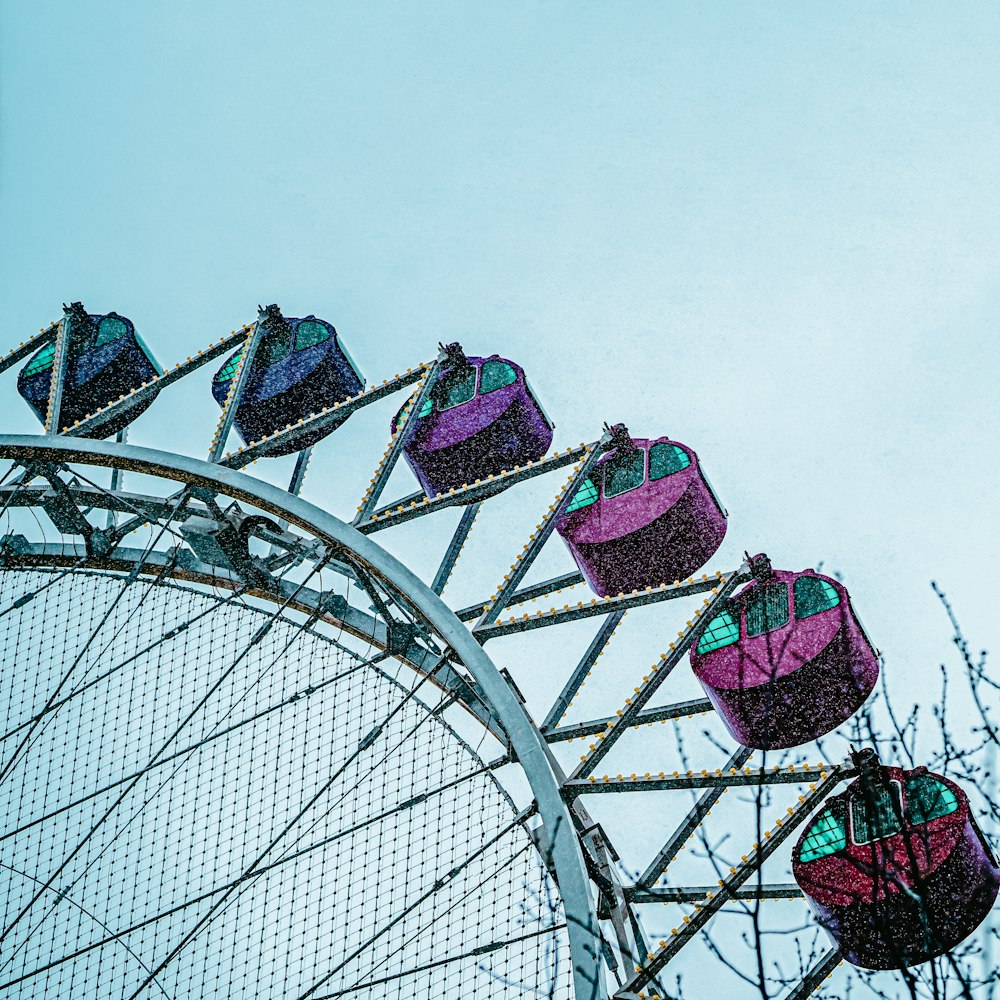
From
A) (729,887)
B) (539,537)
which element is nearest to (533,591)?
(539,537)

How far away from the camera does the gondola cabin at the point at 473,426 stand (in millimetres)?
13000

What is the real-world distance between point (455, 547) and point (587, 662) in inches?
62.2

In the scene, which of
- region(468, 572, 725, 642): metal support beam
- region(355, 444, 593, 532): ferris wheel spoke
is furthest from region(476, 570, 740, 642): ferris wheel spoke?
region(355, 444, 593, 532): ferris wheel spoke

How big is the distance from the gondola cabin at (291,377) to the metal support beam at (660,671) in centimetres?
435

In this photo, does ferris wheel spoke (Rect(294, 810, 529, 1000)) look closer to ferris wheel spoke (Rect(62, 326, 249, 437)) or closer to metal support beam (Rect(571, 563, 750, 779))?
metal support beam (Rect(571, 563, 750, 779))

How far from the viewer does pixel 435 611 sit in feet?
33.1

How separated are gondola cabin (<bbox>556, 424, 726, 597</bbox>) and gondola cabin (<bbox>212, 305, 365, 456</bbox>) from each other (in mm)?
2849

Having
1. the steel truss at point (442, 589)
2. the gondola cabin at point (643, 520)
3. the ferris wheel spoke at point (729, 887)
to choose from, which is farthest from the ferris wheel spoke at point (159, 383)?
the ferris wheel spoke at point (729, 887)

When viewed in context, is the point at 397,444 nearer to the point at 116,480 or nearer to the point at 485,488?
the point at 485,488

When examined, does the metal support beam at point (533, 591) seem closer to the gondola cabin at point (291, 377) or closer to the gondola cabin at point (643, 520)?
the gondola cabin at point (643, 520)

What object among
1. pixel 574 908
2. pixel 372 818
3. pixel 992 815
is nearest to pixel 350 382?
pixel 372 818

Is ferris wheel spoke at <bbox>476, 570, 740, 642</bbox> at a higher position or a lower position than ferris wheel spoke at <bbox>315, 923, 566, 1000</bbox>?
higher

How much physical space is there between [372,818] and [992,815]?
187 inches

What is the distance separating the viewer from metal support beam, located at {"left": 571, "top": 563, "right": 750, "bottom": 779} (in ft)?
35.1
